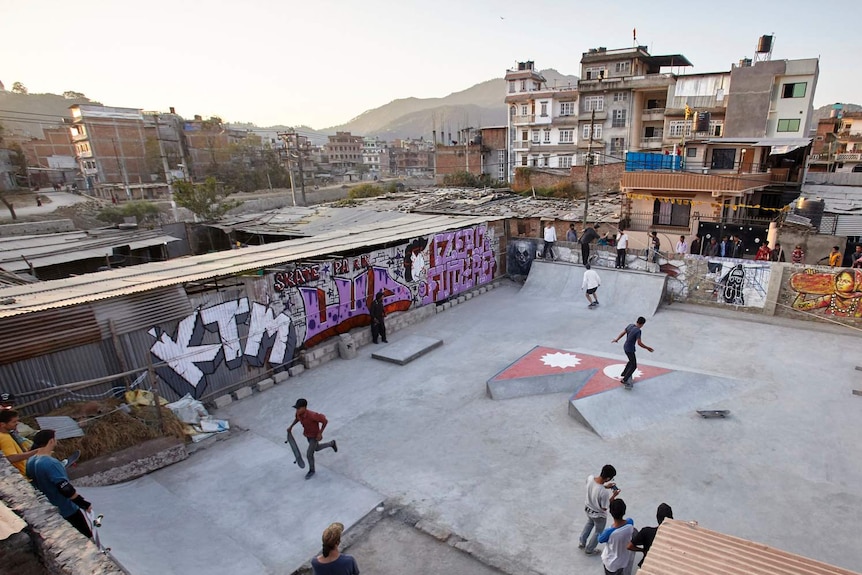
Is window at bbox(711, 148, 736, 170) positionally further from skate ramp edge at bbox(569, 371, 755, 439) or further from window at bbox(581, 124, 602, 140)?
skate ramp edge at bbox(569, 371, 755, 439)

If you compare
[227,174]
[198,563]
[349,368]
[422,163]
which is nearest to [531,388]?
[349,368]

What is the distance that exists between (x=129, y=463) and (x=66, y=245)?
15.4m

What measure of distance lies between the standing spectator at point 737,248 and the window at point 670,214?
23.1 ft

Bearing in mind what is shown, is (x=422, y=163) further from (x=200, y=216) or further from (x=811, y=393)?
(x=811, y=393)

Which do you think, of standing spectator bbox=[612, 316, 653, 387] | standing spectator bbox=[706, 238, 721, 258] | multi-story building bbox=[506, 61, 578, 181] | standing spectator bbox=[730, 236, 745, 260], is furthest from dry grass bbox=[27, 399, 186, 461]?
multi-story building bbox=[506, 61, 578, 181]

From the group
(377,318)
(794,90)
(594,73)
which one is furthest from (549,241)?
(594,73)

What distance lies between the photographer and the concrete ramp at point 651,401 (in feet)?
28.8

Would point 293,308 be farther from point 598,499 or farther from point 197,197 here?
point 197,197

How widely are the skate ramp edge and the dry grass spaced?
25.5 feet

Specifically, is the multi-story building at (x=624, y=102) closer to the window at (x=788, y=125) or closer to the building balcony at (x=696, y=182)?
the window at (x=788, y=125)

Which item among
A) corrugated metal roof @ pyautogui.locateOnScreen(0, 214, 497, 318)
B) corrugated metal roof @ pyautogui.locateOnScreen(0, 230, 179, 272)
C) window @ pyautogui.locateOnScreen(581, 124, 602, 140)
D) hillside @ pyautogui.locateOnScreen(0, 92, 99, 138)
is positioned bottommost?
corrugated metal roof @ pyautogui.locateOnScreen(0, 230, 179, 272)

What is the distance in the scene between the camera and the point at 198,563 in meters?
5.78

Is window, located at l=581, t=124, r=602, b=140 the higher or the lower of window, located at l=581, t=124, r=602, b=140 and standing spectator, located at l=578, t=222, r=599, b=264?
the higher

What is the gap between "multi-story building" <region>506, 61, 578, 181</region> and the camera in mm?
46906
